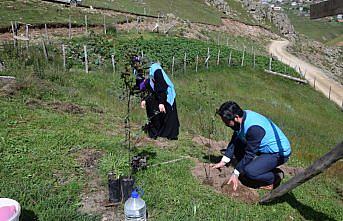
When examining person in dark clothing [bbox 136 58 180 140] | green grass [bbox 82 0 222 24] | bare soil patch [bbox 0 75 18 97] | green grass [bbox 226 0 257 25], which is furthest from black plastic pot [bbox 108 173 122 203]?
green grass [bbox 226 0 257 25]

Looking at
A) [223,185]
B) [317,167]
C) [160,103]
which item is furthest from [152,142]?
[317,167]

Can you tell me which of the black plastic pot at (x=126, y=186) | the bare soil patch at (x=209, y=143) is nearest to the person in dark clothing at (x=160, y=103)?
the bare soil patch at (x=209, y=143)

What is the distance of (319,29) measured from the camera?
384 feet

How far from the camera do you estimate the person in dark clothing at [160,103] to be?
609 centimetres

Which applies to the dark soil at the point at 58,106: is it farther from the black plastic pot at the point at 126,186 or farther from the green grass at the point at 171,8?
the green grass at the point at 171,8

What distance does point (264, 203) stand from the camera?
4.37 meters

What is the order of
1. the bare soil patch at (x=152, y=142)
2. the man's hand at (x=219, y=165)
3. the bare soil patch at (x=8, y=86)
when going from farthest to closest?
the bare soil patch at (x=8, y=86), the bare soil patch at (x=152, y=142), the man's hand at (x=219, y=165)

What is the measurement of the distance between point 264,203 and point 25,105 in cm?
517

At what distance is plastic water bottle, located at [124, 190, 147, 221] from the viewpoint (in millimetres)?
3562

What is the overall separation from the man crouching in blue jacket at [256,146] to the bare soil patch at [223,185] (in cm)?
10

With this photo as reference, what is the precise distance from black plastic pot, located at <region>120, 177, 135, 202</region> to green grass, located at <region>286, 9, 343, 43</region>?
108571 mm

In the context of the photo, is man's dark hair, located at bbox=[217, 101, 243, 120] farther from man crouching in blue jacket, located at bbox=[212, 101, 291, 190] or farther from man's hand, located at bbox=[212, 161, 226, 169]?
man's hand, located at bbox=[212, 161, 226, 169]

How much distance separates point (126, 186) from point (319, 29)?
415ft

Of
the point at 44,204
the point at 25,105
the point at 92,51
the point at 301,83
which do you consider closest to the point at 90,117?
the point at 25,105
